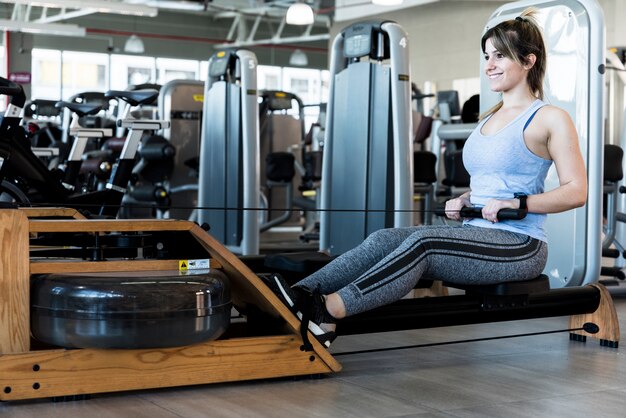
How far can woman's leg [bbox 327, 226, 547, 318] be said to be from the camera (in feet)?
8.05

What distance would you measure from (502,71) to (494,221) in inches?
17.6

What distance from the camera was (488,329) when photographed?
11.7ft

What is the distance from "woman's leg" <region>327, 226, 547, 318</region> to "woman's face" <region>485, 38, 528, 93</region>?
441mm

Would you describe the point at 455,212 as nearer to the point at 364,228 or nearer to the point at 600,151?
the point at 600,151

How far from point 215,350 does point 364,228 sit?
113 inches

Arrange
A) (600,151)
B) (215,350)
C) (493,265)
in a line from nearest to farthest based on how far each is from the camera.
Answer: (215,350) → (493,265) → (600,151)

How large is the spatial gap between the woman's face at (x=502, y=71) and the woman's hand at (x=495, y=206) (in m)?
0.35

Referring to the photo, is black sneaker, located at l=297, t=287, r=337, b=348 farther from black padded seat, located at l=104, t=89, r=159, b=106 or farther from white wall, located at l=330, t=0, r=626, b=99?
white wall, located at l=330, t=0, r=626, b=99

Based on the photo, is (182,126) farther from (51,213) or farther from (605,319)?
(605,319)

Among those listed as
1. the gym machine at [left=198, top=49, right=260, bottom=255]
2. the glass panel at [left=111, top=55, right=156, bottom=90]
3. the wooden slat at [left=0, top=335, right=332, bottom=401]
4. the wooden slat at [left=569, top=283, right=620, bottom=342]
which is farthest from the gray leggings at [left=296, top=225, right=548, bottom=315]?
the glass panel at [left=111, top=55, right=156, bottom=90]

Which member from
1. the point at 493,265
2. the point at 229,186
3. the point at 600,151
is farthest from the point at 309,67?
the point at 493,265

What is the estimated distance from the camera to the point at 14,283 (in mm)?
2264

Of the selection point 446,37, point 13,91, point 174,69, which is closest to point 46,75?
point 174,69

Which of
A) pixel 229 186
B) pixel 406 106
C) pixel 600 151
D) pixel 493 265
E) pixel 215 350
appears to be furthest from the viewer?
pixel 229 186
